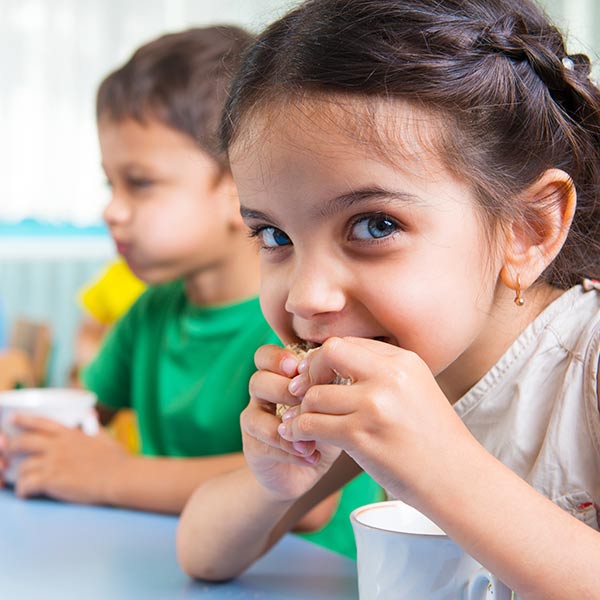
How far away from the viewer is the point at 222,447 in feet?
4.25

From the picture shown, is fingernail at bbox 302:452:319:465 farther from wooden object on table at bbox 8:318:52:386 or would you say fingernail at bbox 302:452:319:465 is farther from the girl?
wooden object on table at bbox 8:318:52:386

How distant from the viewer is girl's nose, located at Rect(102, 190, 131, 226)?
130cm

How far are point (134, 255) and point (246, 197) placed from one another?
64cm

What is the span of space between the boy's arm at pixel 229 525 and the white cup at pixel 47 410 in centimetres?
36

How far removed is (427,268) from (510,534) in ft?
0.64

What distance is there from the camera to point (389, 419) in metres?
0.57

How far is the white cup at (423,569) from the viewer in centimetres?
58

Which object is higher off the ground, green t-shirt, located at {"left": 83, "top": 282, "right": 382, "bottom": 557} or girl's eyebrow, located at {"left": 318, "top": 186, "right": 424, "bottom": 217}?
girl's eyebrow, located at {"left": 318, "top": 186, "right": 424, "bottom": 217}

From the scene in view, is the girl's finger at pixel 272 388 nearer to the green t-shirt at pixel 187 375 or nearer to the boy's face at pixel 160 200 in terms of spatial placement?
the green t-shirt at pixel 187 375

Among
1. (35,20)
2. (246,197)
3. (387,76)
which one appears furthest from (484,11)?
(35,20)

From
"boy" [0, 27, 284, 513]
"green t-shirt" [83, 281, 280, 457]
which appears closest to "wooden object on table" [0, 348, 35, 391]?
"green t-shirt" [83, 281, 280, 457]

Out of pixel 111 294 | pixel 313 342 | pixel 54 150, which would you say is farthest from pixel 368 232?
pixel 54 150

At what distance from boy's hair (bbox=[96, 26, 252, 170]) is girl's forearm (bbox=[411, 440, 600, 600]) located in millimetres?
761

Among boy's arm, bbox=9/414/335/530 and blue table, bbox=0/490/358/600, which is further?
Result: boy's arm, bbox=9/414/335/530
